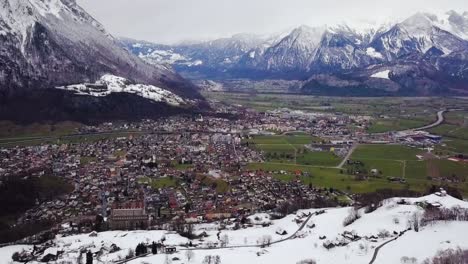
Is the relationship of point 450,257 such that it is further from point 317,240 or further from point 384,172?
point 384,172

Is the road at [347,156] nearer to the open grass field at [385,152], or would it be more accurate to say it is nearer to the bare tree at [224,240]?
the open grass field at [385,152]

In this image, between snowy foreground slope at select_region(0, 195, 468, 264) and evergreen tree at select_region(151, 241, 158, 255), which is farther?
evergreen tree at select_region(151, 241, 158, 255)

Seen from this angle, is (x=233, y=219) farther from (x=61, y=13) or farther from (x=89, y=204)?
(x=61, y=13)

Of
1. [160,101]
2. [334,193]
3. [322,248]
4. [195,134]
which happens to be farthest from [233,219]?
[160,101]

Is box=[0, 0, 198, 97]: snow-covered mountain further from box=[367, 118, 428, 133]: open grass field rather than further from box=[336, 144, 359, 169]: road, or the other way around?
box=[336, 144, 359, 169]: road

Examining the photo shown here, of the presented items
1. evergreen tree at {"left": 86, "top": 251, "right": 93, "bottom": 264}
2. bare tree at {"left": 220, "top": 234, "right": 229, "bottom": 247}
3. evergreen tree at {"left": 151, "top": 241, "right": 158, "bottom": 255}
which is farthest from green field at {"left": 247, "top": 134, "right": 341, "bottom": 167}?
evergreen tree at {"left": 86, "top": 251, "right": 93, "bottom": 264}

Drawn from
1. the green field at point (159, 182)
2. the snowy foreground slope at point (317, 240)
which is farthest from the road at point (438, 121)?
the green field at point (159, 182)
